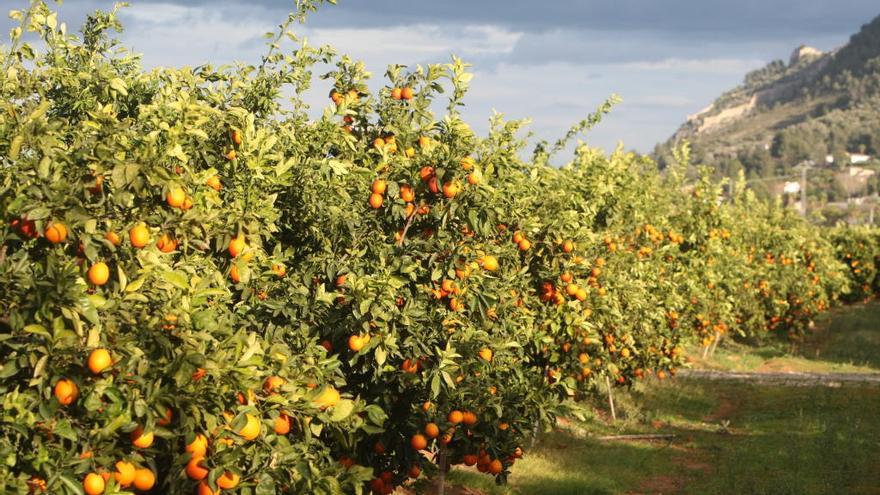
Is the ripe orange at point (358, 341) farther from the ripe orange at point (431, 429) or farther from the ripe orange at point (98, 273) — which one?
the ripe orange at point (98, 273)

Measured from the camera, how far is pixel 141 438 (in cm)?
385

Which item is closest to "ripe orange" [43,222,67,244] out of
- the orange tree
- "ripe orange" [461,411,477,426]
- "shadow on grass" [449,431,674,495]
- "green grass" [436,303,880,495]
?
"ripe orange" [461,411,477,426]

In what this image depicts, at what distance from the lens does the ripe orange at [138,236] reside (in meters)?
4.11

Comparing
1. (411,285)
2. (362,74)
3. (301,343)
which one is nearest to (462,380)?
(411,285)

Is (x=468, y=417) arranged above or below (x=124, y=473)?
below

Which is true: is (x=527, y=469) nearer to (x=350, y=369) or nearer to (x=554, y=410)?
(x=554, y=410)

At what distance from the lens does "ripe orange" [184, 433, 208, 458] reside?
3953 millimetres

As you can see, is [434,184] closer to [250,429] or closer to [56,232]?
[250,429]

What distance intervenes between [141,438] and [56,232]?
938 mm

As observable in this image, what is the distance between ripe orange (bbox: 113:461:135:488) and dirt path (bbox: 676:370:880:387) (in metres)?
22.0

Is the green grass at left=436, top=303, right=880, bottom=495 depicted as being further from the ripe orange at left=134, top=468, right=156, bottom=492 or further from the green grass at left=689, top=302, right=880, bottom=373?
the ripe orange at left=134, top=468, right=156, bottom=492

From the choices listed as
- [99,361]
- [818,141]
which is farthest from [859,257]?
[818,141]

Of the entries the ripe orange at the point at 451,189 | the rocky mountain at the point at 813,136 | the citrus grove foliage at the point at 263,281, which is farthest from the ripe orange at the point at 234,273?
the rocky mountain at the point at 813,136

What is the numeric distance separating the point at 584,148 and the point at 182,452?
11095mm
